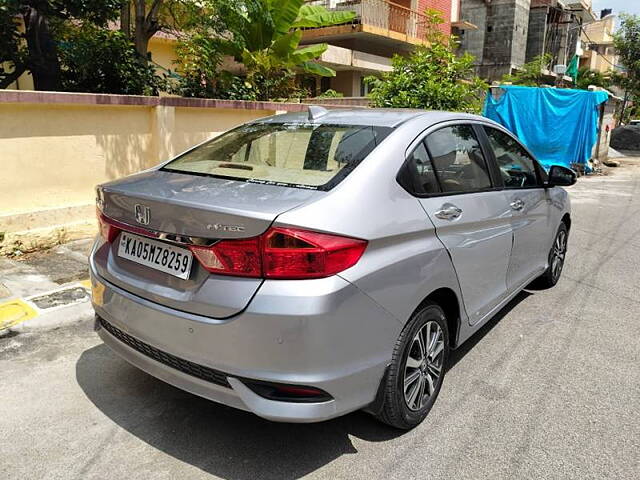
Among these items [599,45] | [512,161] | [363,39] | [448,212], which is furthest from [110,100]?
[599,45]

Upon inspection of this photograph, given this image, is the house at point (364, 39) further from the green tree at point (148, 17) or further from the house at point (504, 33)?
the green tree at point (148, 17)

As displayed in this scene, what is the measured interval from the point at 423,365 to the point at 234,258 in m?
1.22

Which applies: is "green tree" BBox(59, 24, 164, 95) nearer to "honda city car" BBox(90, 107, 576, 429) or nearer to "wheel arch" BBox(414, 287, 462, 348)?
"honda city car" BBox(90, 107, 576, 429)

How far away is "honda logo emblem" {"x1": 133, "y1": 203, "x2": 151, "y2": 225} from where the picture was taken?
252 centimetres

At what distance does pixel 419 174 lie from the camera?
286 centimetres

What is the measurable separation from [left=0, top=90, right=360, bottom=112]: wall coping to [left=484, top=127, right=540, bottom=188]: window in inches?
101

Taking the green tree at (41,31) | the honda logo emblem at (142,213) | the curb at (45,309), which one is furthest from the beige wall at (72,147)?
the honda logo emblem at (142,213)

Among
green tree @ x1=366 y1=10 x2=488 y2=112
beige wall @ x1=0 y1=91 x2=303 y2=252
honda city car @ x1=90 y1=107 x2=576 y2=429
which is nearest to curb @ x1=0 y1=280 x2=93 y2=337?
honda city car @ x1=90 y1=107 x2=576 y2=429

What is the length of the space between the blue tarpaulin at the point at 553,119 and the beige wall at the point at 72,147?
9689 mm

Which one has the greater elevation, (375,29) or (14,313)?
(375,29)

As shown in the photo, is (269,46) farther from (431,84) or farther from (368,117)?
(368,117)

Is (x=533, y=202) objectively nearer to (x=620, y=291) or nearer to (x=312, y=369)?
(x=620, y=291)

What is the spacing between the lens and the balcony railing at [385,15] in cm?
1914

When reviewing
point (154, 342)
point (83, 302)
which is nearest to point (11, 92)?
point (83, 302)
